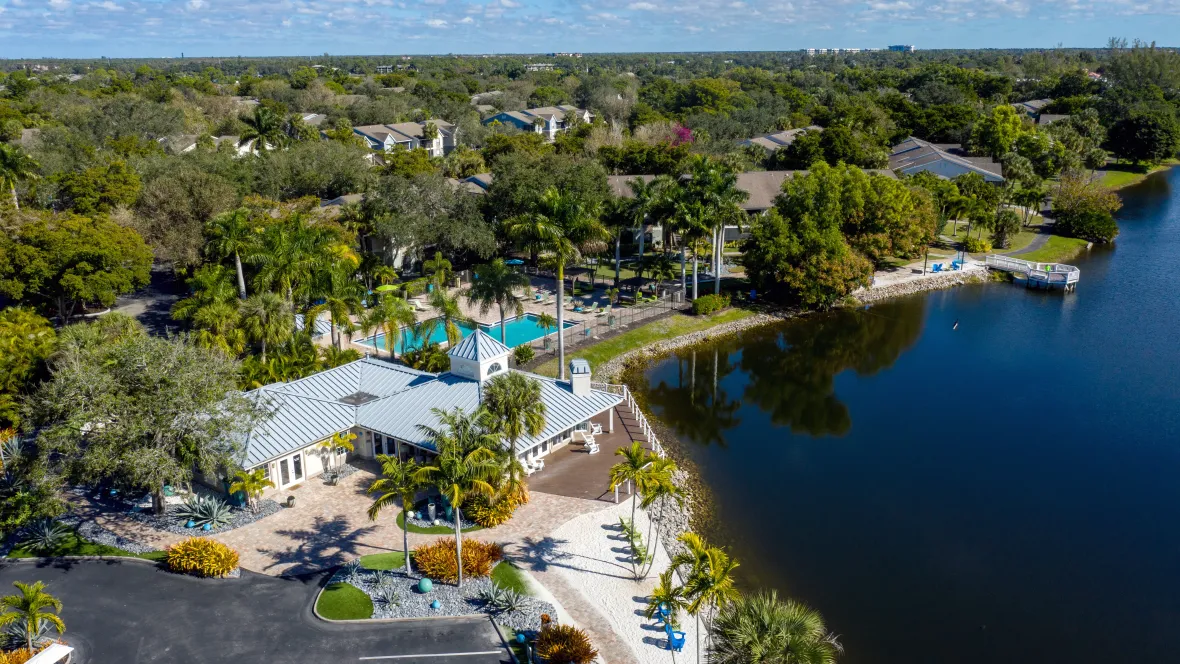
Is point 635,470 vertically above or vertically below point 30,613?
above

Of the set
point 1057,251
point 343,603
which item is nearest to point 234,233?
point 343,603

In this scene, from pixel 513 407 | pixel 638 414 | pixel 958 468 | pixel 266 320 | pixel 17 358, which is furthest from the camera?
pixel 638 414

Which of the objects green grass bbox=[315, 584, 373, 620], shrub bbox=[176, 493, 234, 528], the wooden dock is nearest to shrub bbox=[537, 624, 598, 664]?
green grass bbox=[315, 584, 373, 620]

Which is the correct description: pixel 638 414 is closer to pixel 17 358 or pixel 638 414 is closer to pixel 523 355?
pixel 523 355

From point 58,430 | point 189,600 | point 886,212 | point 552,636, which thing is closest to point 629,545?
point 552,636

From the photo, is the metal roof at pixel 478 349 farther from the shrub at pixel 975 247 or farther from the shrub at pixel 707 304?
the shrub at pixel 975 247

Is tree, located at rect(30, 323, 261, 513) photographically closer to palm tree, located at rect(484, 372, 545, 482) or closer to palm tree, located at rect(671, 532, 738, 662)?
palm tree, located at rect(484, 372, 545, 482)

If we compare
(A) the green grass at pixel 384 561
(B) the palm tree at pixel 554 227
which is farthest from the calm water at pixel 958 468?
(A) the green grass at pixel 384 561

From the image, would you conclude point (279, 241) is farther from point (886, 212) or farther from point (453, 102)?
point (453, 102)
